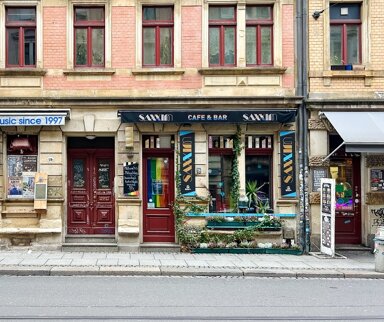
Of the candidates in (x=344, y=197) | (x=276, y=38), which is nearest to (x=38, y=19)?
(x=276, y=38)

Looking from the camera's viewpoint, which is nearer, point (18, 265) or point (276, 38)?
point (18, 265)

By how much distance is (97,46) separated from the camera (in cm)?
1438

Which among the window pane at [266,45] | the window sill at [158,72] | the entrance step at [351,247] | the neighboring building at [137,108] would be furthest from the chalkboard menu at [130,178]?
the entrance step at [351,247]

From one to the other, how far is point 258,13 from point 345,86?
331cm

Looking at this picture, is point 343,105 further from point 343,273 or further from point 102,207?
point 102,207

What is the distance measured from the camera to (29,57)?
1431cm

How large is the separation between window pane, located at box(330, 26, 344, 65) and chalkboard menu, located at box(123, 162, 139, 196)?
6.60 meters

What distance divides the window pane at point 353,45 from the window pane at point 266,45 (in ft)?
7.69

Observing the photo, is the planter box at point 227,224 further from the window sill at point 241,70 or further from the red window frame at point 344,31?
the red window frame at point 344,31

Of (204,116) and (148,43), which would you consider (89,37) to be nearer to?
(148,43)

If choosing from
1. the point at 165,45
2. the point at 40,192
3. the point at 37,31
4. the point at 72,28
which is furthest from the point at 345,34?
the point at 40,192

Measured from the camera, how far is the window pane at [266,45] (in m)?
14.5

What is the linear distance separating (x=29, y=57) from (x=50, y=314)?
9.06 m

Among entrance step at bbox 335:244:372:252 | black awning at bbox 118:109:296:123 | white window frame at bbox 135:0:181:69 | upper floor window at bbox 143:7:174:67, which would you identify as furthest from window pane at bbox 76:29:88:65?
entrance step at bbox 335:244:372:252
